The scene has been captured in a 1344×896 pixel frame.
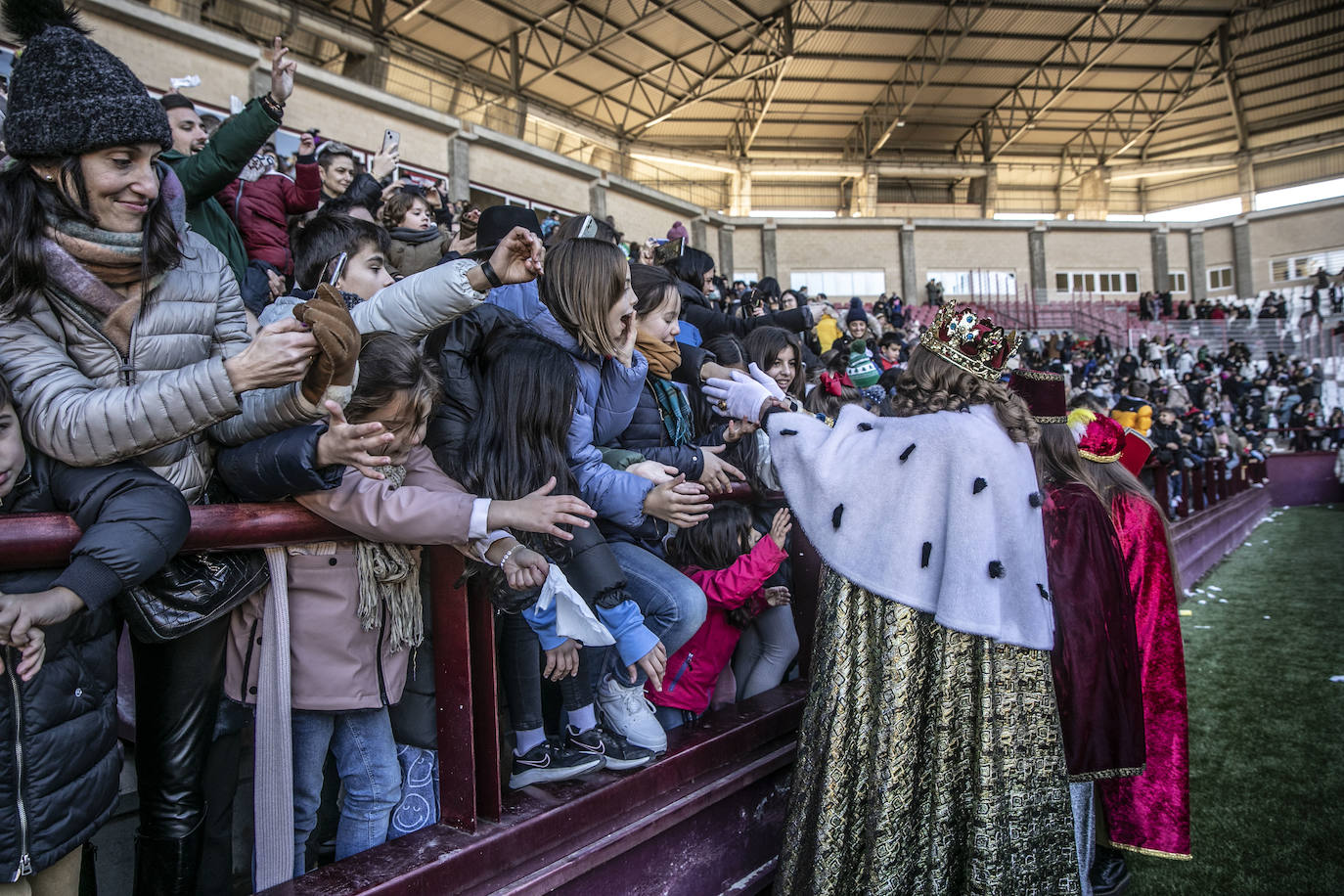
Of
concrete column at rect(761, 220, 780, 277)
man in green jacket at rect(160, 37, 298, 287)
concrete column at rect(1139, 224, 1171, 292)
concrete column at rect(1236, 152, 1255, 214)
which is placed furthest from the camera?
concrete column at rect(1139, 224, 1171, 292)

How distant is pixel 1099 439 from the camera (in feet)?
11.5

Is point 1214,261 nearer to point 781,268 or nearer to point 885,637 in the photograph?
point 781,268

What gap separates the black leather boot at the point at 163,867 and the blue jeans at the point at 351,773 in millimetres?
232

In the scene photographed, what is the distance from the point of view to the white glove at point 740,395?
2736 millimetres

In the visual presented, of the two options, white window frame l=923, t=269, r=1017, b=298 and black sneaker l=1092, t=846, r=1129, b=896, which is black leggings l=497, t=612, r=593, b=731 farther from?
white window frame l=923, t=269, r=1017, b=298

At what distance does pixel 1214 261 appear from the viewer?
33906 mm

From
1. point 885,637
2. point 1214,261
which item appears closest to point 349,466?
point 885,637

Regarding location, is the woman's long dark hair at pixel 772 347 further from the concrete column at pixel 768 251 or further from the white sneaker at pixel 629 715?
the concrete column at pixel 768 251

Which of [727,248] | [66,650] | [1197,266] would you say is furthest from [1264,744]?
[1197,266]

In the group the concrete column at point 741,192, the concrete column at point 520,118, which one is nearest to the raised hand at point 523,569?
the concrete column at point 520,118

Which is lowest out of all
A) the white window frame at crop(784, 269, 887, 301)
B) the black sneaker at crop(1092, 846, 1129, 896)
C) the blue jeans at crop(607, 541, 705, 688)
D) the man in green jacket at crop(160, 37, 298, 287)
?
the black sneaker at crop(1092, 846, 1129, 896)

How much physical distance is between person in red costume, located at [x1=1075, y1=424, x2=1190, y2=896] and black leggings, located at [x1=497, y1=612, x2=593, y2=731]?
2.28 metres

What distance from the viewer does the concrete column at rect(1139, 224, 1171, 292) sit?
3350cm

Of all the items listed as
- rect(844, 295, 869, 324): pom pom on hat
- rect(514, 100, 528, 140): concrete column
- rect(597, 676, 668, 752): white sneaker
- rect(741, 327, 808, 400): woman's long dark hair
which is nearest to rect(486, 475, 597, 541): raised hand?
rect(597, 676, 668, 752): white sneaker
